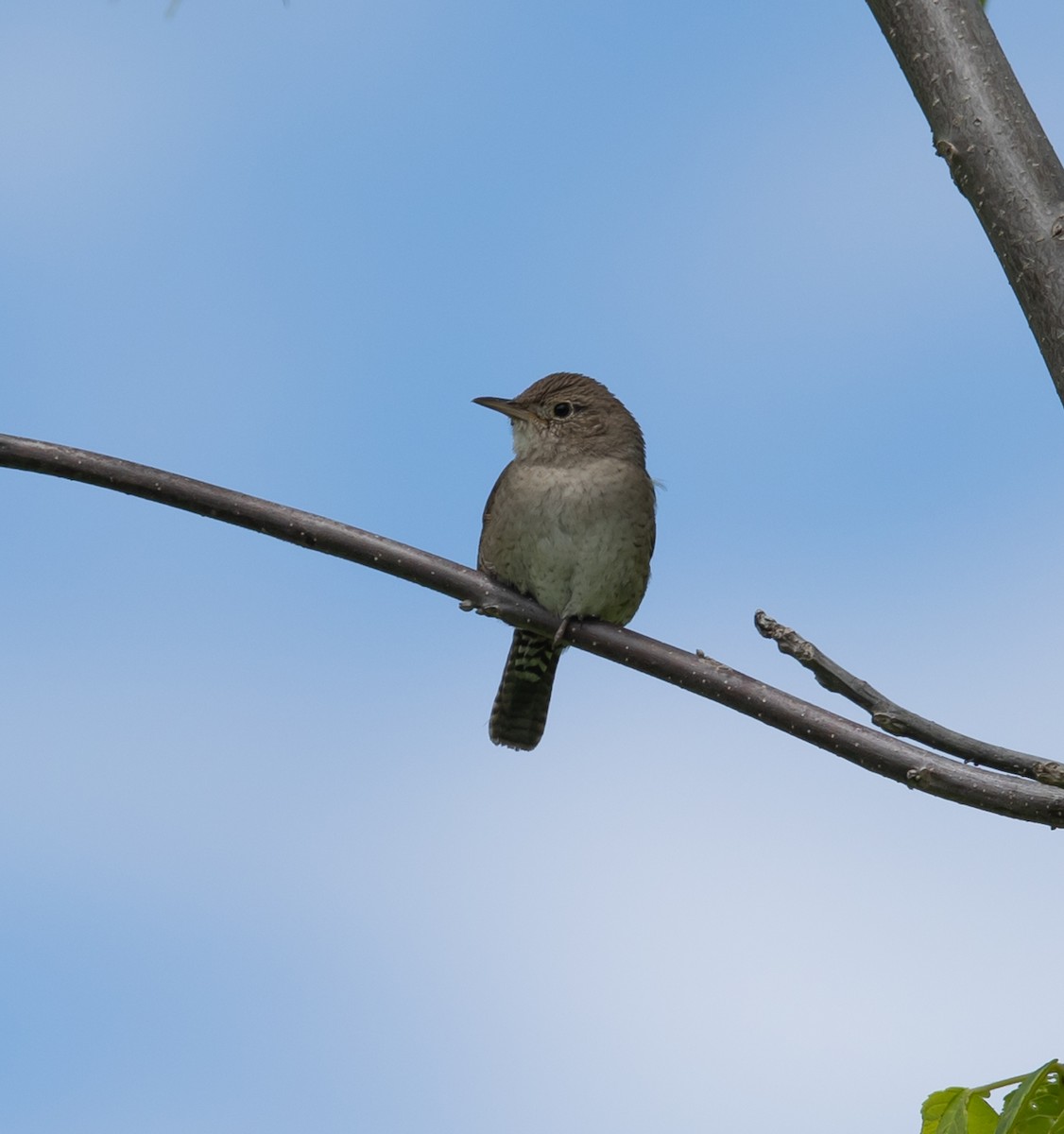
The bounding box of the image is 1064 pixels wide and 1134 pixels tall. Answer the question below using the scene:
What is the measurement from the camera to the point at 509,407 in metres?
6.35

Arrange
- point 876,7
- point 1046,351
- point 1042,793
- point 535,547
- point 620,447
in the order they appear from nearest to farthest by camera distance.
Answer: point 1042,793 → point 1046,351 → point 876,7 → point 535,547 → point 620,447

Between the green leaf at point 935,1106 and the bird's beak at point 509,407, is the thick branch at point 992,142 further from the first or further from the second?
the bird's beak at point 509,407

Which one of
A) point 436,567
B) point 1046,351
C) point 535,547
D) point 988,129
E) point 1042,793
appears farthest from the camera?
point 535,547

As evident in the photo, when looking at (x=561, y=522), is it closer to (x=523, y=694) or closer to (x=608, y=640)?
(x=523, y=694)

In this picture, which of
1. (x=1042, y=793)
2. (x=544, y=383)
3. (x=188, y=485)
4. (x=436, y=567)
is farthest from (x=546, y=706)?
(x=1042, y=793)

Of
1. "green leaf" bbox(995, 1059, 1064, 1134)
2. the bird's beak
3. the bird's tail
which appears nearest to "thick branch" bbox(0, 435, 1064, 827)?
"green leaf" bbox(995, 1059, 1064, 1134)

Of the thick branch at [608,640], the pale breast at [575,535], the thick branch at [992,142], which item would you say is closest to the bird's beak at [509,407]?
the pale breast at [575,535]

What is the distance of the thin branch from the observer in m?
2.76

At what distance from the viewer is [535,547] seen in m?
5.61

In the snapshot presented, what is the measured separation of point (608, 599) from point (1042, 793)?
2.99 meters

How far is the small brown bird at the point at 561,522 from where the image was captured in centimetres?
557

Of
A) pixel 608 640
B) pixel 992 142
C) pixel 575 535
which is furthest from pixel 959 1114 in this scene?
pixel 575 535

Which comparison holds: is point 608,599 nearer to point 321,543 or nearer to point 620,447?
point 620,447

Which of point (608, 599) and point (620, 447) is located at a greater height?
point (620, 447)
